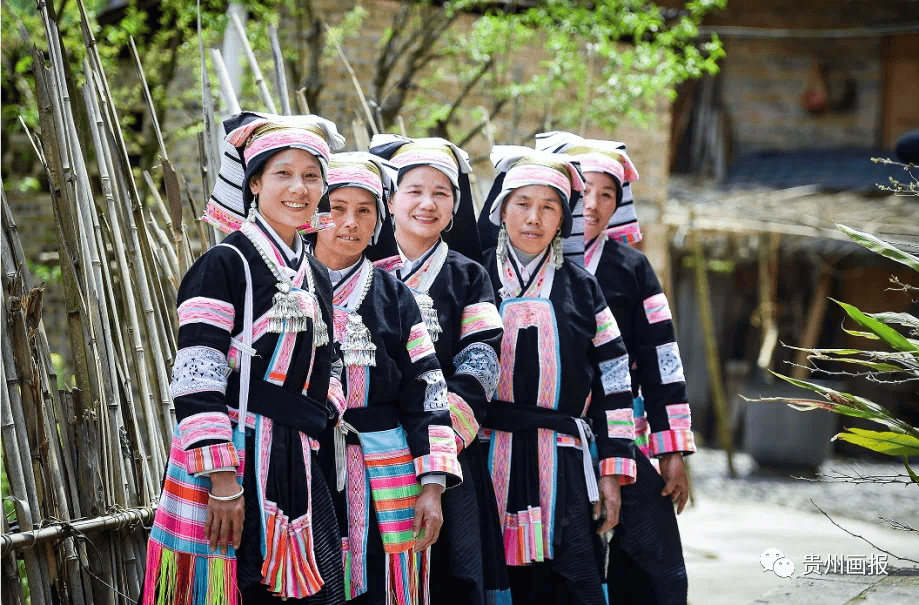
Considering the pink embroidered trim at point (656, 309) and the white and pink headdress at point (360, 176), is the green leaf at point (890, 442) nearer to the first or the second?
the pink embroidered trim at point (656, 309)

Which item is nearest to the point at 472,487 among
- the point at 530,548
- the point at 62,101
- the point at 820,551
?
the point at 530,548

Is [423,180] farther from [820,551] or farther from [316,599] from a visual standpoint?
[820,551]

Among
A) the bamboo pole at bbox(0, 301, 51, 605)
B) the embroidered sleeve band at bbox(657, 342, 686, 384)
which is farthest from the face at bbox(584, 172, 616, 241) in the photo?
the bamboo pole at bbox(0, 301, 51, 605)

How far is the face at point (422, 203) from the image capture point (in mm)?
2795

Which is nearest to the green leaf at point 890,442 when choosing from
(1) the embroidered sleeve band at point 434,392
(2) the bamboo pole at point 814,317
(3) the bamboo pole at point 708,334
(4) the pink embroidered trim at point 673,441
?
(4) the pink embroidered trim at point 673,441

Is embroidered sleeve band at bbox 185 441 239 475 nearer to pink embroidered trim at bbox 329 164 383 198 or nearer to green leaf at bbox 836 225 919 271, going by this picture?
pink embroidered trim at bbox 329 164 383 198

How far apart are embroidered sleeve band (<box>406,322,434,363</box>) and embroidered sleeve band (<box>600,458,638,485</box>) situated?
0.74m

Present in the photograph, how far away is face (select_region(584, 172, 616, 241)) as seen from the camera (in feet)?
10.7

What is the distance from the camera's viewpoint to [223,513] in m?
2.15

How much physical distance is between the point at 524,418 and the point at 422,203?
2.13 ft

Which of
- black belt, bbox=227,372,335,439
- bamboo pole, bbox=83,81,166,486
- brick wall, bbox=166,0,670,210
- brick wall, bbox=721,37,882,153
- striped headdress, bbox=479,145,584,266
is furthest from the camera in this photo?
brick wall, bbox=721,37,882,153

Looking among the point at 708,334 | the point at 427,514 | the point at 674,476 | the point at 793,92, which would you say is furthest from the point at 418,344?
the point at 793,92

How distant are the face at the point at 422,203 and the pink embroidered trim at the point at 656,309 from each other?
80 centimetres

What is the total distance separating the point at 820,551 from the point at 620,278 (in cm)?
357
